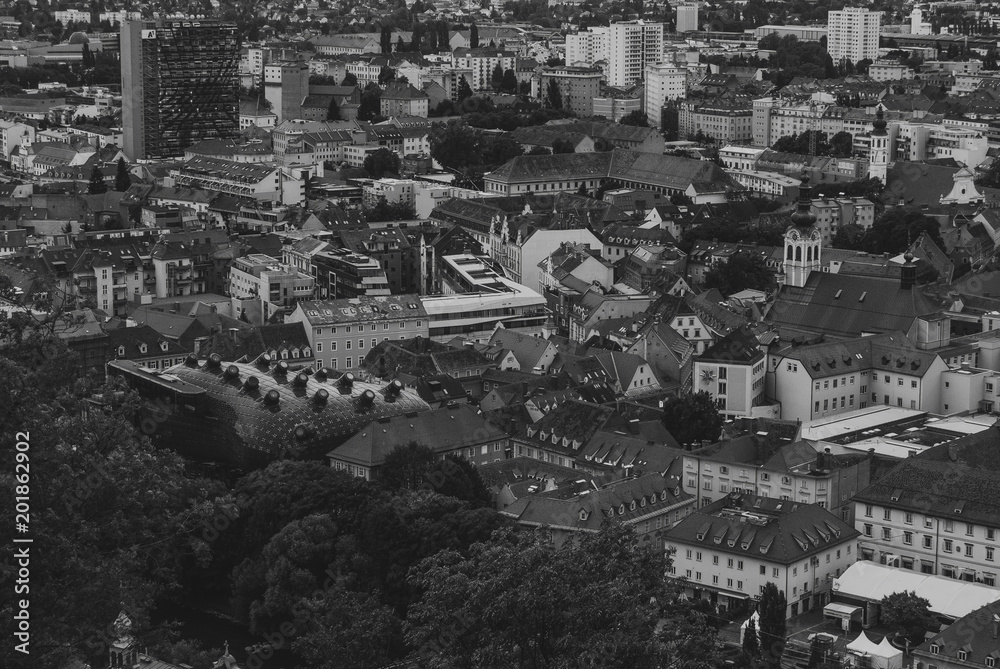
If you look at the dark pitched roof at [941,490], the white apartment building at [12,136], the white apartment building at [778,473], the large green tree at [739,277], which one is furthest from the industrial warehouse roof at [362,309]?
the white apartment building at [12,136]

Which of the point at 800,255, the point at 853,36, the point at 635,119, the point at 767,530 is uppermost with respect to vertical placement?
the point at 853,36

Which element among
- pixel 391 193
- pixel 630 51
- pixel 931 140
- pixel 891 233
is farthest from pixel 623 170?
pixel 630 51

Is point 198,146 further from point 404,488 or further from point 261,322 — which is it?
point 404,488

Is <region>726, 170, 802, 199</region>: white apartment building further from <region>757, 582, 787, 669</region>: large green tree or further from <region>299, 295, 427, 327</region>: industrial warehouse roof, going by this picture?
<region>757, 582, 787, 669</region>: large green tree

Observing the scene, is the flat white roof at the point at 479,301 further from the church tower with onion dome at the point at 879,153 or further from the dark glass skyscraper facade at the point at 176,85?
the dark glass skyscraper facade at the point at 176,85

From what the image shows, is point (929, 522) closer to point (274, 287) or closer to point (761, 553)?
point (761, 553)

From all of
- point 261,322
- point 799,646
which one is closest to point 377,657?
point 799,646
